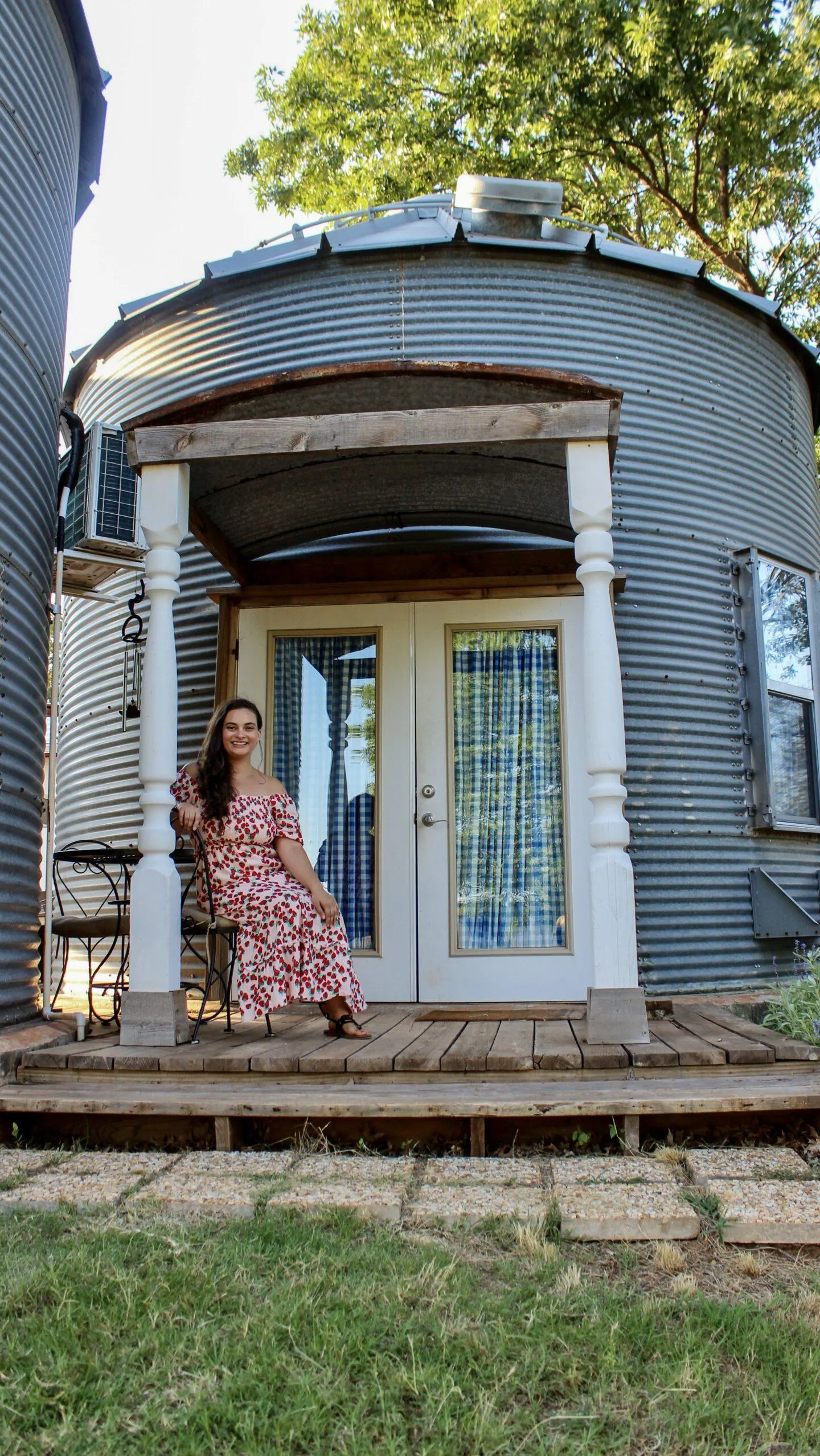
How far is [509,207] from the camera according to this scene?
21.0 ft

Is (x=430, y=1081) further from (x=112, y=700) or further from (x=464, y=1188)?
(x=112, y=700)

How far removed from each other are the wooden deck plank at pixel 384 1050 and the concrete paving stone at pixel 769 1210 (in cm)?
114

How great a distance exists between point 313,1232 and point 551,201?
19.0ft

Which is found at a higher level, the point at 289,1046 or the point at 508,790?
the point at 508,790

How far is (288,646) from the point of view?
18.6 feet

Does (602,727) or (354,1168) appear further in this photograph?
(602,727)

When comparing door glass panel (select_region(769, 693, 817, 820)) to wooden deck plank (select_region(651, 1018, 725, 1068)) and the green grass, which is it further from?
the green grass

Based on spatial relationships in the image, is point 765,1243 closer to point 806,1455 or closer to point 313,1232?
point 806,1455

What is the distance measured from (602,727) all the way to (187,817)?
160cm

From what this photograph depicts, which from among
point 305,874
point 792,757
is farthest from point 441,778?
point 792,757

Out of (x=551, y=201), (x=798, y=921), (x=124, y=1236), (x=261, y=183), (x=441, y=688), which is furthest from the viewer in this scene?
(x=261, y=183)

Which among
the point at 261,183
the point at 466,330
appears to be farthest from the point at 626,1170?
the point at 261,183

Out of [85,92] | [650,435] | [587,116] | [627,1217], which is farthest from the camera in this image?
[587,116]

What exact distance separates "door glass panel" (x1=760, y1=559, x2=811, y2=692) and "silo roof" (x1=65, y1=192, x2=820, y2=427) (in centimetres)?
159
